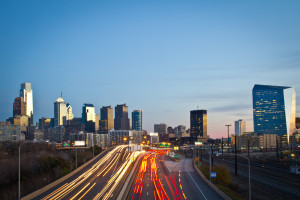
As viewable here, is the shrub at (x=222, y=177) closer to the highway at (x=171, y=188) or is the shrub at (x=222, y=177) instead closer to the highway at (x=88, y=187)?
the highway at (x=171, y=188)

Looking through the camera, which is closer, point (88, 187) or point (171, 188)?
point (171, 188)

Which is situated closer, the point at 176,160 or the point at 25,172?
the point at 25,172

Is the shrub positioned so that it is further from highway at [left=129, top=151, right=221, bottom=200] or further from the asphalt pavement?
the asphalt pavement

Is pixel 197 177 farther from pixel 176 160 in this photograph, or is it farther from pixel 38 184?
pixel 176 160

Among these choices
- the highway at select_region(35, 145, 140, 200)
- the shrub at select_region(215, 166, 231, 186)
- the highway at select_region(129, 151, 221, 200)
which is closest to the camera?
the highway at select_region(129, 151, 221, 200)

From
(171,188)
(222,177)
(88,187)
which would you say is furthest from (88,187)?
(222,177)

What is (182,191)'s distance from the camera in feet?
167

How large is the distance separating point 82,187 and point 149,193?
13.1 metres

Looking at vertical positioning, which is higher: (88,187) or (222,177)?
(88,187)

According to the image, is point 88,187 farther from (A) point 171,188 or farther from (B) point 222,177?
(B) point 222,177

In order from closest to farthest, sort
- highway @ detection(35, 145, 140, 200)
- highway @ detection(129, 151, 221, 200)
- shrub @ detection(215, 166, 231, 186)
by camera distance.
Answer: highway @ detection(129, 151, 221, 200) < highway @ detection(35, 145, 140, 200) < shrub @ detection(215, 166, 231, 186)

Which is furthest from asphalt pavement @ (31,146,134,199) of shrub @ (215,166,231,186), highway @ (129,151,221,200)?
shrub @ (215,166,231,186)

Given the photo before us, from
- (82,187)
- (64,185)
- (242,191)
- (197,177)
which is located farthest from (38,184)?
(242,191)

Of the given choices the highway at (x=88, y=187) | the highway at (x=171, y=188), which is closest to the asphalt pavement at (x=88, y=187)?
the highway at (x=88, y=187)
